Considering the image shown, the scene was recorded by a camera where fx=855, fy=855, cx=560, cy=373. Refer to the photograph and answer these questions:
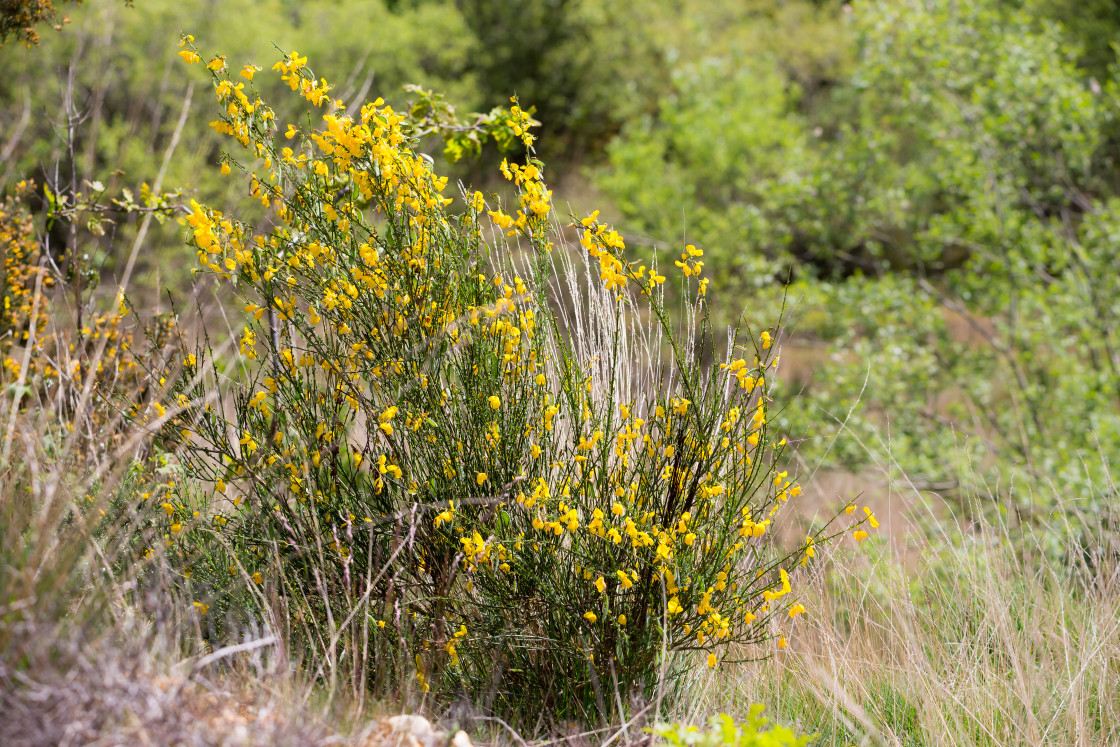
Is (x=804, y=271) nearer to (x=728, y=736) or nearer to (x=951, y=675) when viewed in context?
(x=951, y=675)

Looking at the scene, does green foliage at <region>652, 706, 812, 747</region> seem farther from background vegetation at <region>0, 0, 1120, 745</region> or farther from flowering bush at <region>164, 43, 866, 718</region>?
flowering bush at <region>164, 43, 866, 718</region>

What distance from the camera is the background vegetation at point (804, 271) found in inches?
95.7

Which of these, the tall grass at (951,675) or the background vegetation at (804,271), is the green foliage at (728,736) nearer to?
the background vegetation at (804,271)

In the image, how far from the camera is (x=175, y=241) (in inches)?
423

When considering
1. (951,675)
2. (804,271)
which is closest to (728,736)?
(951,675)

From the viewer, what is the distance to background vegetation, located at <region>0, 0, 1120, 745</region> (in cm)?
243

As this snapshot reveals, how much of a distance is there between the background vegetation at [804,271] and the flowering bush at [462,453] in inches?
2.7

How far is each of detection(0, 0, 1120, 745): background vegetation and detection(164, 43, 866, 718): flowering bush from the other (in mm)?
68

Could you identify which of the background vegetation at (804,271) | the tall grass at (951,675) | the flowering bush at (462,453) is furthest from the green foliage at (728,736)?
the tall grass at (951,675)

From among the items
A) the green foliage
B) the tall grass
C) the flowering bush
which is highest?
the flowering bush

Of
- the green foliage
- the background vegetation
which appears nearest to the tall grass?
the background vegetation

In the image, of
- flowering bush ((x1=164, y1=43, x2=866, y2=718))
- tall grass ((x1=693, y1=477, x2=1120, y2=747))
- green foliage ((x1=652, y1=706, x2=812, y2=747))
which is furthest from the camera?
tall grass ((x1=693, y1=477, x2=1120, y2=747))

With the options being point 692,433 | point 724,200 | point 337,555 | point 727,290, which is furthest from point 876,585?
point 724,200

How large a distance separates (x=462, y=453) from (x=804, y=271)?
19.1 ft
